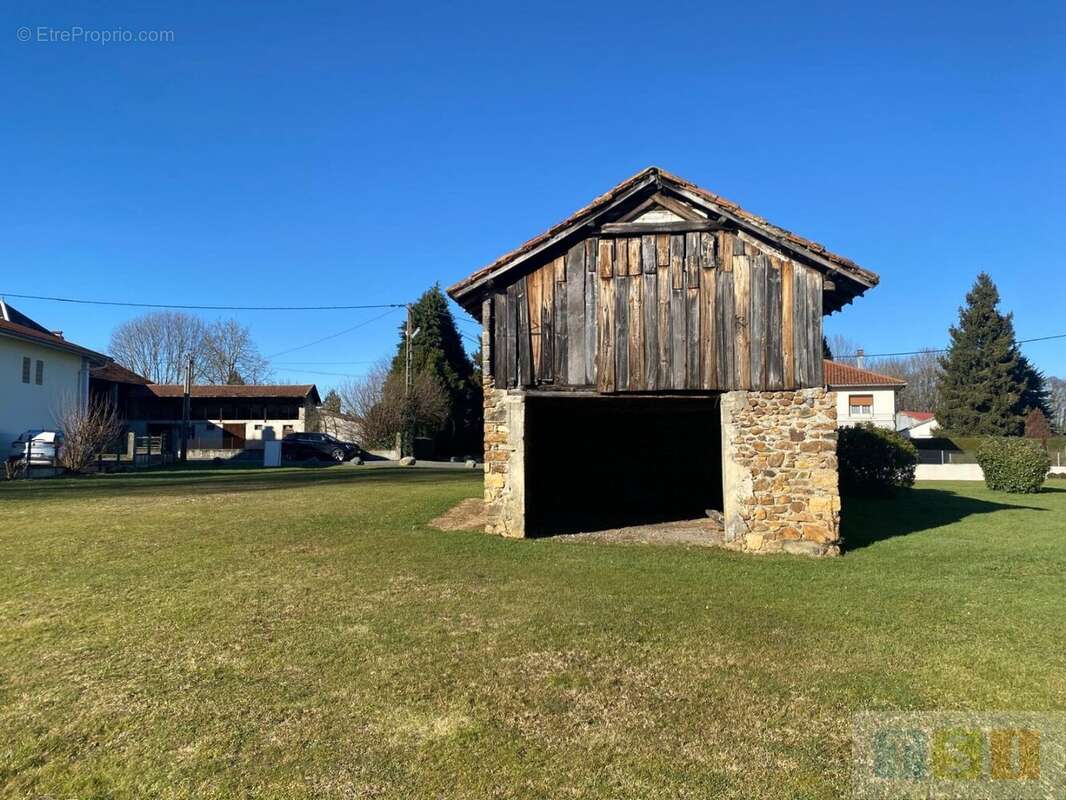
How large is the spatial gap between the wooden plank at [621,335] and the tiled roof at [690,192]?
4.20 ft

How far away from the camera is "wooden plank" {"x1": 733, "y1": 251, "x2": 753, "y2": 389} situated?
10672 millimetres

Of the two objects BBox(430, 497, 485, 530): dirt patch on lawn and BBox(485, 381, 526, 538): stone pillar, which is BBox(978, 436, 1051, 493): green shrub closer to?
BBox(430, 497, 485, 530): dirt patch on lawn

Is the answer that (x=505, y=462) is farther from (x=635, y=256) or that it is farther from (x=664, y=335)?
(x=635, y=256)

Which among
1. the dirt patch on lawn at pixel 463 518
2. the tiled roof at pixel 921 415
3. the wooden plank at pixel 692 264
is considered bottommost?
the dirt patch on lawn at pixel 463 518

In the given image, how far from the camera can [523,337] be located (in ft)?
37.2

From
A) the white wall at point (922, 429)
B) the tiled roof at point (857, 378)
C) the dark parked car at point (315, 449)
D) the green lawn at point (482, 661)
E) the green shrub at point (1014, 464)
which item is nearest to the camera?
the green lawn at point (482, 661)

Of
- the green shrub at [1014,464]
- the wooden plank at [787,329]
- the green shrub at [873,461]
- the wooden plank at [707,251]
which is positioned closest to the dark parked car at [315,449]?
the green shrub at [873,461]

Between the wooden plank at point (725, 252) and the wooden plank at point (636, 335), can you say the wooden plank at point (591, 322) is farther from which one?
the wooden plank at point (725, 252)

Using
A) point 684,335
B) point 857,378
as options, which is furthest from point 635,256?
point 857,378

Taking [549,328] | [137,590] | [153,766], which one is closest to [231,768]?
[153,766]

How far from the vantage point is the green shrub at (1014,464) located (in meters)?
21.9

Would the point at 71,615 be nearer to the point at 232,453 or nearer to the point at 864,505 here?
the point at 864,505

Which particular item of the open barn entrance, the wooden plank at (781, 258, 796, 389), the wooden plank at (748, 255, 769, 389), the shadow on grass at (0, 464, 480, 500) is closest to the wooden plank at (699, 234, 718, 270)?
the wooden plank at (748, 255, 769, 389)

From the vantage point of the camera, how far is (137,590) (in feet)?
24.2
